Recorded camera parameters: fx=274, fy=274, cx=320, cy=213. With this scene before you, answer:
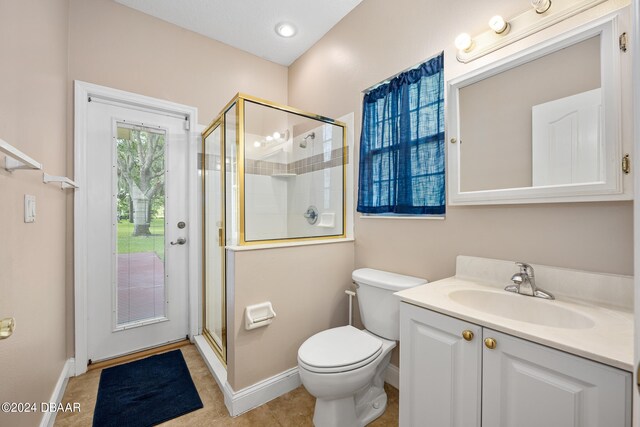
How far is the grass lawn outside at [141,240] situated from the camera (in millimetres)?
2188

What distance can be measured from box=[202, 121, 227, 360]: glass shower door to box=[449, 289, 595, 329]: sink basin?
1.44 meters

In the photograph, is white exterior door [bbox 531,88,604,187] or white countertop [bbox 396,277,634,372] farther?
white exterior door [bbox 531,88,604,187]

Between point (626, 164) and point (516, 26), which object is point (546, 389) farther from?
point (516, 26)

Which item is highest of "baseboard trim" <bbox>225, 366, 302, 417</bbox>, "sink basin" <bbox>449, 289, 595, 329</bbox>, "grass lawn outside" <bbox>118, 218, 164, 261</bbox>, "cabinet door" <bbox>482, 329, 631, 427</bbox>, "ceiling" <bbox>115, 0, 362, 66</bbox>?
"ceiling" <bbox>115, 0, 362, 66</bbox>

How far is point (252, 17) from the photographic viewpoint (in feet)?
7.41

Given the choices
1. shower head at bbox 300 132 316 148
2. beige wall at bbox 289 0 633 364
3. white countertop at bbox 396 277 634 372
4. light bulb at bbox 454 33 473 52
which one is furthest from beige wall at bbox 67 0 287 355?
white countertop at bbox 396 277 634 372

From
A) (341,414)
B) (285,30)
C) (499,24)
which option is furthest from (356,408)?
(285,30)

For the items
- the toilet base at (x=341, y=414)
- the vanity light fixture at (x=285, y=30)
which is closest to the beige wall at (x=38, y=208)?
the toilet base at (x=341, y=414)

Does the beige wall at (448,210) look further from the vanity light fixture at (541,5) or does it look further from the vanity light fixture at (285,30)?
the vanity light fixture at (285,30)

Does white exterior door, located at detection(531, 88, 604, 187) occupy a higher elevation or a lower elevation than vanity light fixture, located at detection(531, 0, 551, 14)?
lower

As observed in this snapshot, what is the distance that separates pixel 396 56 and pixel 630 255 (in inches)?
63.1

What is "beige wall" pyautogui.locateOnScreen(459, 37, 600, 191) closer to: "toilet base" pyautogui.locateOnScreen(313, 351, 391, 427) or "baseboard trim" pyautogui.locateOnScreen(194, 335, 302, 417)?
"toilet base" pyautogui.locateOnScreen(313, 351, 391, 427)

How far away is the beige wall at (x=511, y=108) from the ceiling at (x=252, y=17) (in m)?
1.37

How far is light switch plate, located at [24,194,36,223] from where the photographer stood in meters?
1.19
